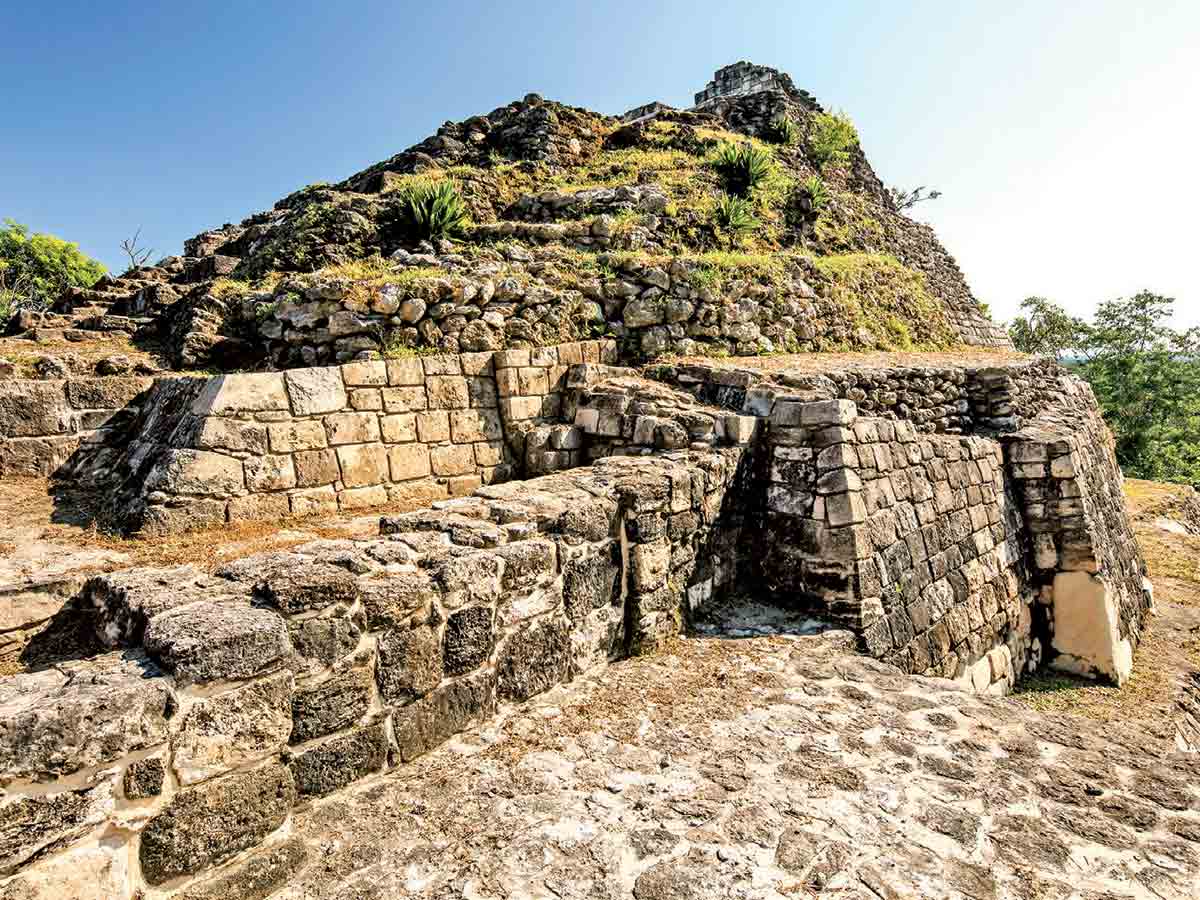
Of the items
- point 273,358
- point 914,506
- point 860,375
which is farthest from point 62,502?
point 860,375

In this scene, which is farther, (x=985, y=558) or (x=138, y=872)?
(x=985, y=558)

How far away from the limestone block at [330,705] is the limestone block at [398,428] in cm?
324

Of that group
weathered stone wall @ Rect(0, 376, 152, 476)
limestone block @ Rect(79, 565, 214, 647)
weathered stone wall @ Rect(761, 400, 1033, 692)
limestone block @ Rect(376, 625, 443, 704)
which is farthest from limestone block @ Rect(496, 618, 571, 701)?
weathered stone wall @ Rect(0, 376, 152, 476)

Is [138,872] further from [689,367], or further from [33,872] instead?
[689,367]

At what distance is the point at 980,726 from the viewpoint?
11.1ft

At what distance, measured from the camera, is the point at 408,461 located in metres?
5.58

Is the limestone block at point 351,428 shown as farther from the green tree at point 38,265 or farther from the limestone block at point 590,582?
the green tree at point 38,265

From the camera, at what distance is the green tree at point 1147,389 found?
2612 cm

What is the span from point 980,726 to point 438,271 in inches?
243

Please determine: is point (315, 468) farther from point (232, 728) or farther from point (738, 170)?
point (738, 170)

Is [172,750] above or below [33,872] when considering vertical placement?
above

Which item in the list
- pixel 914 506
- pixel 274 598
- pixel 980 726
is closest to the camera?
pixel 274 598

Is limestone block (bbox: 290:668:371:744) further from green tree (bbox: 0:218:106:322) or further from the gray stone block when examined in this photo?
green tree (bbox: 0:218:106:322)

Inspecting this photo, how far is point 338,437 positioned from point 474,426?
131 cm
